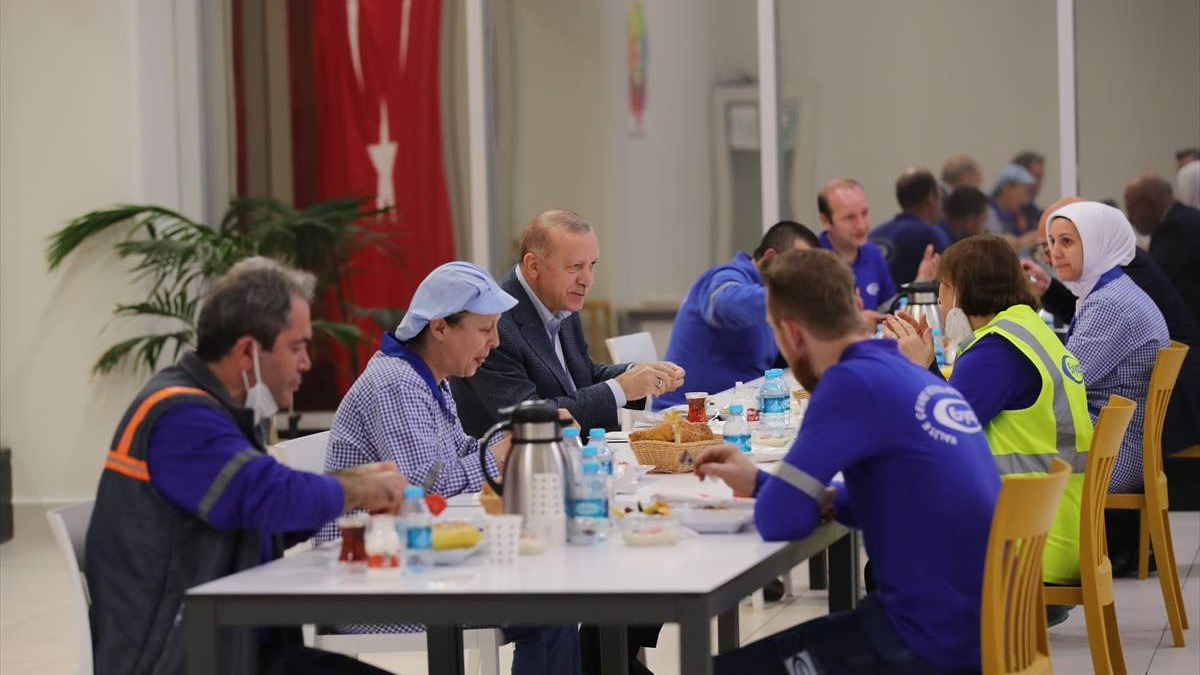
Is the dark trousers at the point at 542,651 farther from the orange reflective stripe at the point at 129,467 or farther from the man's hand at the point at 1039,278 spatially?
the man's hand at the point at 1039,278

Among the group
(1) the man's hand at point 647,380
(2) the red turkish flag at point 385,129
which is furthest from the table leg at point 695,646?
(2) the red turkish flag at point 385,129

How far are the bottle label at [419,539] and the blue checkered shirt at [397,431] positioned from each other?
551 mm

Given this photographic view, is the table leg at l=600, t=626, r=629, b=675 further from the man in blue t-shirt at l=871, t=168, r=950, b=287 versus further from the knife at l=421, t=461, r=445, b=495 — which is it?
the man in blue t-shirt at l=871, t=168, r=950, b=287

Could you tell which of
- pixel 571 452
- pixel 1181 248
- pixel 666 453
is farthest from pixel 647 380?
pixel 1181 248

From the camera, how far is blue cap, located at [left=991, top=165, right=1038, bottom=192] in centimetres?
818

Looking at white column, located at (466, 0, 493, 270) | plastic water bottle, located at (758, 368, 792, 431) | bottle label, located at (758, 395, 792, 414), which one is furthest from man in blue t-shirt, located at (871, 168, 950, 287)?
bottle label, located at (758, 395, 792, 414)

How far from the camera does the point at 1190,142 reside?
7.91 m

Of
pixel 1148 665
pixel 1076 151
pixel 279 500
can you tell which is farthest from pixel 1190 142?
pixel 279 500

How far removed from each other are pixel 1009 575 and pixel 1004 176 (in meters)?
5.88

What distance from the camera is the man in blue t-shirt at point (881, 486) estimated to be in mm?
2662

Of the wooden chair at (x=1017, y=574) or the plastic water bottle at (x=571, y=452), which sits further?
the plastic water bottle at (x=571, y=452)

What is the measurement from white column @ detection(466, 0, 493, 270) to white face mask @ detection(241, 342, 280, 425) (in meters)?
5.96

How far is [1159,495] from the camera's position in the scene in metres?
4.89

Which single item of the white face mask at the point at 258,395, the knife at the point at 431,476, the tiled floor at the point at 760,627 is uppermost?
the white face mask at the point at 258,395
